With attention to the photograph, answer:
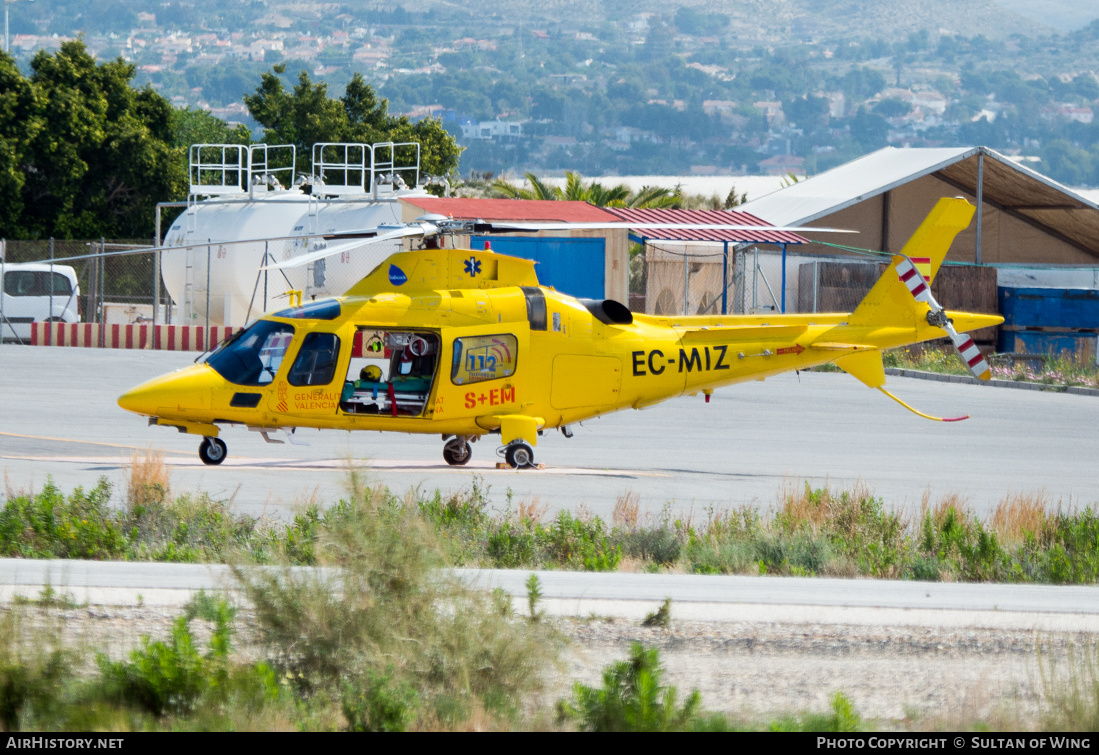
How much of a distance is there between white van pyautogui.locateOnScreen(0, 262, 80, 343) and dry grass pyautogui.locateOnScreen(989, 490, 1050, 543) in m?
26.7

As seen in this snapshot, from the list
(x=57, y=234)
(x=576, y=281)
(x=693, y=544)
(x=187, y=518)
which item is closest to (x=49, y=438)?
(x=187, y=518)

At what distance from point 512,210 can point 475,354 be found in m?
18.3

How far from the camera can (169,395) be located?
47.3ft

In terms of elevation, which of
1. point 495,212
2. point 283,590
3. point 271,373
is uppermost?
point 495,212

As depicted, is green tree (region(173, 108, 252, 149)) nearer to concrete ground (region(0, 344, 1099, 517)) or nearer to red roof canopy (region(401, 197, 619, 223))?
red roof canopy (region(401, 197, 619, 223))

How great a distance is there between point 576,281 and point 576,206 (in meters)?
2.63

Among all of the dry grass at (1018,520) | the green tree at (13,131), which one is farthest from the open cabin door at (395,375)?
the green tree at (13,131)

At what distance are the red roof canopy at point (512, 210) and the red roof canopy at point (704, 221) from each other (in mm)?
828

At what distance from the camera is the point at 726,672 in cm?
744

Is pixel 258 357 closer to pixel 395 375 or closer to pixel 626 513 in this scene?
pixel 395 375

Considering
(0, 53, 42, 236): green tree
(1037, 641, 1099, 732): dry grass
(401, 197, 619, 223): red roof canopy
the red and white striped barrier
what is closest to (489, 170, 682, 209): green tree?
(401, 197, 619, 223): red roof canopy

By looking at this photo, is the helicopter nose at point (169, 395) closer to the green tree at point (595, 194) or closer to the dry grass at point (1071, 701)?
the dry grass at point (1071, 701)

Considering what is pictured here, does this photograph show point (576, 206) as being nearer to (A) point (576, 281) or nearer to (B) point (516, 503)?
(A) point (576, 281)

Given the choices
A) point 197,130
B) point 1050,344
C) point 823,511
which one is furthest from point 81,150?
point 197,130
